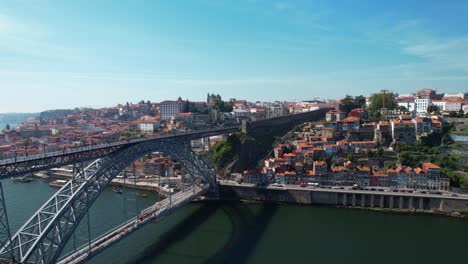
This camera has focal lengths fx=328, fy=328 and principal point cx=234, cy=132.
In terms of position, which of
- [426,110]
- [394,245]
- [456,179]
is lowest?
[394,245]

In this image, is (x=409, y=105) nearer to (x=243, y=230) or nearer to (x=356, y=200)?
(x=356, y=200)

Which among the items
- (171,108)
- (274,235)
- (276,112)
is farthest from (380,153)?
(171,108)

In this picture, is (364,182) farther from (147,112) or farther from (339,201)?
(147,112)

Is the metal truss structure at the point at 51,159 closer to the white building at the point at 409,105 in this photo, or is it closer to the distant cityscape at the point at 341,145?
the distant cityscape at the point at 341,145

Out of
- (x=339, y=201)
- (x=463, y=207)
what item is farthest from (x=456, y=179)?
(x=339, y=201)

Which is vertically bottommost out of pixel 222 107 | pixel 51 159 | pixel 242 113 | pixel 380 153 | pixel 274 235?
pixel 274 235

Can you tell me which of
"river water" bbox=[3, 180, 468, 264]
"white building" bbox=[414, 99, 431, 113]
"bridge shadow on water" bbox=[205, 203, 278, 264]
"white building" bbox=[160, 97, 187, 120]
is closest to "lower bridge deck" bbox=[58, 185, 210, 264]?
"river water" bbox=[3, 180, 468, 264]
